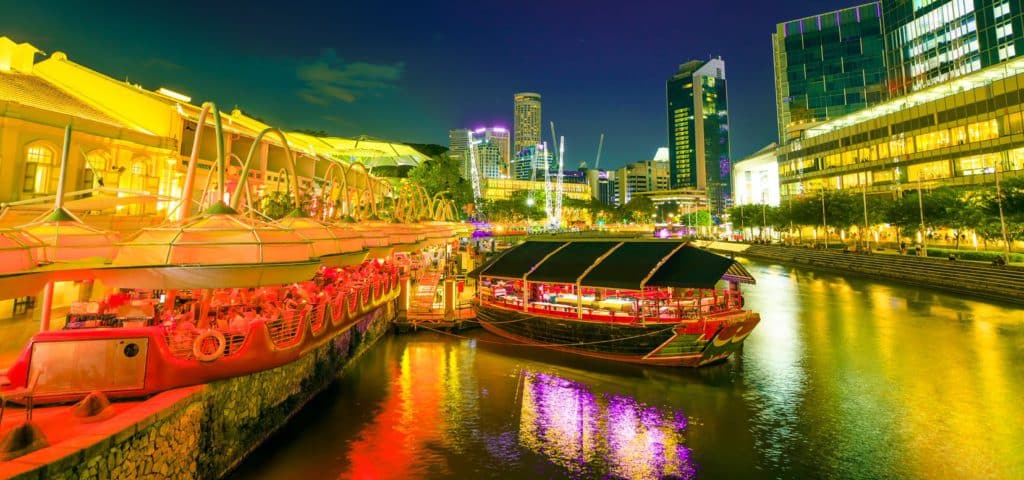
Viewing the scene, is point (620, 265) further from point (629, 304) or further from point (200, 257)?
point (200, 257)

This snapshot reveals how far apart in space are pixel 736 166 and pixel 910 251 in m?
71.8

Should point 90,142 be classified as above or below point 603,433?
above

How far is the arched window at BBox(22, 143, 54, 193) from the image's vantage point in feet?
57.6

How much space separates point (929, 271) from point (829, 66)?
299 feet

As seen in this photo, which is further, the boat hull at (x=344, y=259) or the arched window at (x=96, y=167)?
the arched window at (x=96, y=167)

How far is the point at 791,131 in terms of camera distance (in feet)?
328

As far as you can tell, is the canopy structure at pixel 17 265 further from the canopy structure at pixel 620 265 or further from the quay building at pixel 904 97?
the quay building at pixel 904 97

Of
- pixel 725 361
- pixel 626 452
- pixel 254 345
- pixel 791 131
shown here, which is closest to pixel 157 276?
pixel 254 345

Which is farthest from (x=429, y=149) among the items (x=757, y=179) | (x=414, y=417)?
(x=757, y=179)

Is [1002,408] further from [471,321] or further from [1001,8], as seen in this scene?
[1001,8]

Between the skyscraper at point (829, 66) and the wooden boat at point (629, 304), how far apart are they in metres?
98.1

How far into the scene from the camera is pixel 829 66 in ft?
340

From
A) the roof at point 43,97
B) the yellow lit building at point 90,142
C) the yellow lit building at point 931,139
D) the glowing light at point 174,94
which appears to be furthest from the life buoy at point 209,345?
the yellow lit building at point 931,139

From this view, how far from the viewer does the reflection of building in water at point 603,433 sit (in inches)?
422
